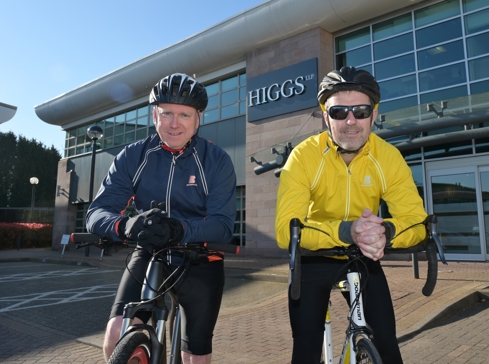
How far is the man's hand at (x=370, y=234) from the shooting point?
200 cm

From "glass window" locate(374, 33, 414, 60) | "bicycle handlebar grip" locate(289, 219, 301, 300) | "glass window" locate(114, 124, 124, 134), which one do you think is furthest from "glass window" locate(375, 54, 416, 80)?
"glass window" locate(114, 124, 124, 134)

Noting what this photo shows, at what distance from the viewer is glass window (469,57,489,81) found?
11719 millimetres

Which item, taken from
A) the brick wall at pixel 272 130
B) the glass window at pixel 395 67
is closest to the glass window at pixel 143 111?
the brick wall at pixel 272 130

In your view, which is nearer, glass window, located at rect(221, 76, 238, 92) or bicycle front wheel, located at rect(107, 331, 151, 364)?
bicycle front wheel, located at rect(107, 331, 151, 364)

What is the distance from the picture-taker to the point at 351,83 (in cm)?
240

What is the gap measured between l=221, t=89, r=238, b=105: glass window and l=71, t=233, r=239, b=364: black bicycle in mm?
15566

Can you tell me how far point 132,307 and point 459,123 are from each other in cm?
1062

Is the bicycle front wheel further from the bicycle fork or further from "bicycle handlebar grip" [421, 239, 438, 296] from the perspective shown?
"bicycle handlebar grip" [421, 239, 438, 296]

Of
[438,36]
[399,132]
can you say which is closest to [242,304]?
[399,132]

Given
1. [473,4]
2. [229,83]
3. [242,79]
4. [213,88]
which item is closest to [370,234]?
[473,4]

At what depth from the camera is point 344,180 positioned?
2.48 metres

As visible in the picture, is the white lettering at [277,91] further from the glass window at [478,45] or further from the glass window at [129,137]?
the glass window at [129,137]

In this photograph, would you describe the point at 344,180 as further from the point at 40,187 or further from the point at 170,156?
the point at 40,187

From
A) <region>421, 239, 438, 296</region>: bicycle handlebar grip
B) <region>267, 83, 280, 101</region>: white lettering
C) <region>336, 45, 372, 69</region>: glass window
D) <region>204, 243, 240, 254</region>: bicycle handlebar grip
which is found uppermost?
<region>336, 45, 372, 69</region>: glass window
